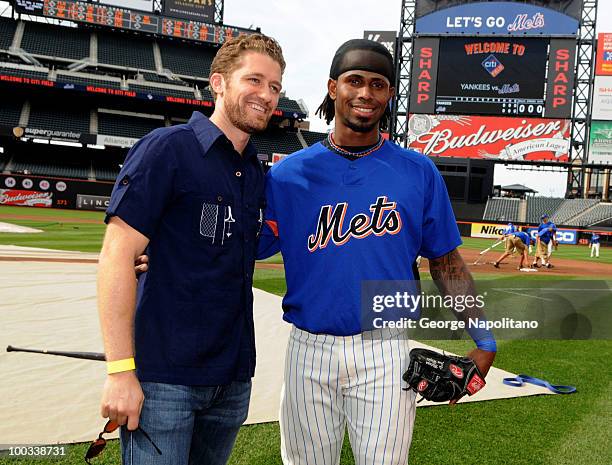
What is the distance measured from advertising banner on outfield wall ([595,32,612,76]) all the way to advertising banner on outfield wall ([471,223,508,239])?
585 inches

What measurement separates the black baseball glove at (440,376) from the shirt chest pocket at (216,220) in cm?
89

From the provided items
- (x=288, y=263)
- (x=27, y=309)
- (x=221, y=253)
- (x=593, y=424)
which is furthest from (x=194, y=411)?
(x=27, y=309)

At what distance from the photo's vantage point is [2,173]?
3669 centimetres

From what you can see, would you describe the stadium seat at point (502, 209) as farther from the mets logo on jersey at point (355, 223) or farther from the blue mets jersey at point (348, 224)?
the mets logo on jersey at point (355, 223)

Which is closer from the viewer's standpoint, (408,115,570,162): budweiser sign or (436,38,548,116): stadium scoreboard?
(436,38,548,116): stadium scoreboard

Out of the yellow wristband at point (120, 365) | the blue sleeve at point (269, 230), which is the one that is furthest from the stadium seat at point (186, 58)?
the yellow wristband at point (120, 365)

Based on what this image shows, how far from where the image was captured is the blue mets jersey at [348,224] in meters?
2.15

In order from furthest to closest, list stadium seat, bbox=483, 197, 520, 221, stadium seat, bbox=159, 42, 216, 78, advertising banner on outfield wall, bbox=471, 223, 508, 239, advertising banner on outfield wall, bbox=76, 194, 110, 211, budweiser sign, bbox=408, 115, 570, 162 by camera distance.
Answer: stadium seat, bbox=159, 42, 216, 78 → stadium seat, bbox=483, 197, 520, 221 → budweiser sign, bbox=408, 115, 570, 162 → advertising banner on outfield wall, bbox=76, 194, 110, 211 → advertising banner on outfield wall, bbox=471, 223, 508, 239

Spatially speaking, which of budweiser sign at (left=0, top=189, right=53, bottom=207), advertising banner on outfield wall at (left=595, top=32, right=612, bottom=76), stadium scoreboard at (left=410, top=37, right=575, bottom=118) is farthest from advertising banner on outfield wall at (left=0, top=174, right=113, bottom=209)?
advertising banner on outfield wall at (left=595, top=32, right=612, bottom=76)

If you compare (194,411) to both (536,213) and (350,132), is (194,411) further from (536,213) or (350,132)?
(536,213)

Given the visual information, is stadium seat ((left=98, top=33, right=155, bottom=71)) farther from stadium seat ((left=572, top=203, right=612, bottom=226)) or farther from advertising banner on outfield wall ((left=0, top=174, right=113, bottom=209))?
stadium seat ((left=572, top=203, right=612, bottom=226))

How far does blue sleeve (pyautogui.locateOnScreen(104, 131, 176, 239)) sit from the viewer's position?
174 cm

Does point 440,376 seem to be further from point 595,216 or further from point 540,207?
point 540,207

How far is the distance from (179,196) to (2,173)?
40.7 meters
